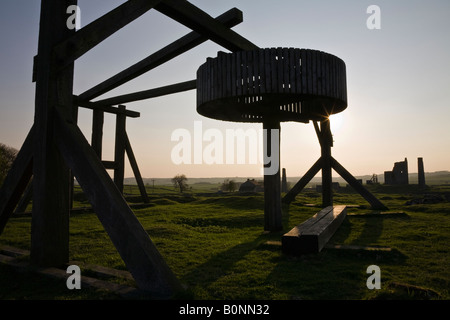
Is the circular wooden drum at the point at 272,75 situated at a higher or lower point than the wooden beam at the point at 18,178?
higher

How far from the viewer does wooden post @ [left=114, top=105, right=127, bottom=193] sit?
1269cm

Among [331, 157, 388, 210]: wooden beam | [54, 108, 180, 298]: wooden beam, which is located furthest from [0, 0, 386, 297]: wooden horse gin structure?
[331, 157, 388, 210]: wooden beam

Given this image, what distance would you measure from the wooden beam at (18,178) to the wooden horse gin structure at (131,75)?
0.01 m

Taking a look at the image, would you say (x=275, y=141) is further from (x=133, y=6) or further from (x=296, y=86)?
(x=133, y=6)

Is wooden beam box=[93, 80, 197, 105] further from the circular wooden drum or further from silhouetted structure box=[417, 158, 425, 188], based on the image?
silhouetted structure box=[417, 158, 425, 188]

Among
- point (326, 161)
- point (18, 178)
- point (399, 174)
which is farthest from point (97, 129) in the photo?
point (399, 174)

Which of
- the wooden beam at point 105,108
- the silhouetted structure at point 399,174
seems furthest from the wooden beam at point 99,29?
the silhouetted structure at point 399,174

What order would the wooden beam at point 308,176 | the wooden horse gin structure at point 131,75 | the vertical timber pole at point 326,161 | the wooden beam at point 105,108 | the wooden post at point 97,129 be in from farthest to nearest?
the wooden post at point 97,129
the wooden beam at point 308,176
the vertical timber pole at point 326,161
the wooden beam at point 105,108
the wooden horse gin structure at point 131,75

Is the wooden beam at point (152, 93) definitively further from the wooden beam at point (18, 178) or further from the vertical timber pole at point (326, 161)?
the vertical timber pole at point (326, 161)

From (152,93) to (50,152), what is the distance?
6186 millimetres

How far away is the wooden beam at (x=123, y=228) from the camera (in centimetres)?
275

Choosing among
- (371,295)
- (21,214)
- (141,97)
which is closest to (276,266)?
(371,295)

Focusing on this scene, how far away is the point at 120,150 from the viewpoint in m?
12.9

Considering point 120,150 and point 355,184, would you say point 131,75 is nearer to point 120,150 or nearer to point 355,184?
point 120,150
